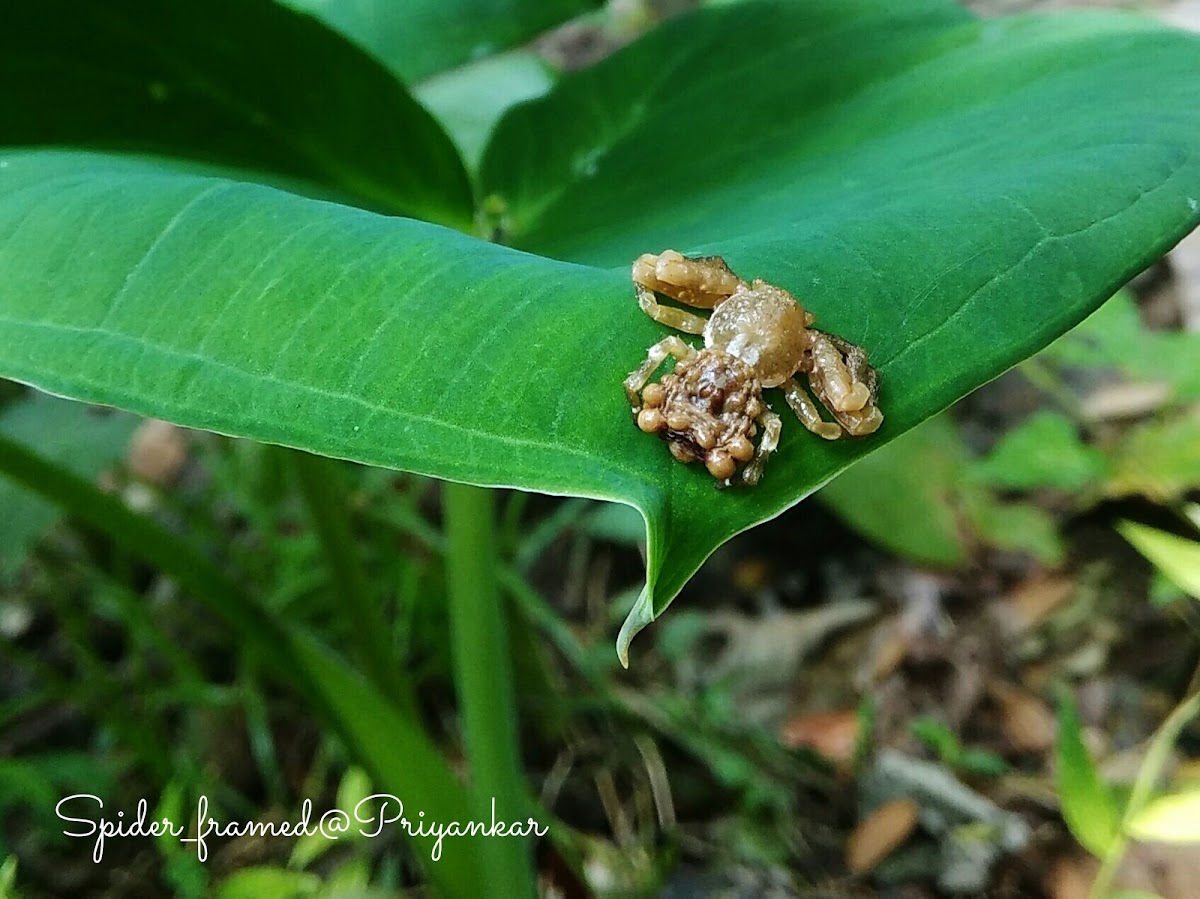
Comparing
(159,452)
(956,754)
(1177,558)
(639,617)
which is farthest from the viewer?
(159,452)

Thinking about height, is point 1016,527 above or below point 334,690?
below

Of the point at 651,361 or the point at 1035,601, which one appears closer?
the point at 651,361

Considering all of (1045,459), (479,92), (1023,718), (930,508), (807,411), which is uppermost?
(807,411)

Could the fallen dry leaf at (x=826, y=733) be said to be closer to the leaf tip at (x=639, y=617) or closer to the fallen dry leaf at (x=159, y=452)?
the leaf tip at (x=639, y=617)

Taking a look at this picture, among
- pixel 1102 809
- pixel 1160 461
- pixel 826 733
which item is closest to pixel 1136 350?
pixel 1160 461

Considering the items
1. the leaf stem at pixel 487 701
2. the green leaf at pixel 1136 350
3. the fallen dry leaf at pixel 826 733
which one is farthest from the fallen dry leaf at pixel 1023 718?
the leaf stem at pixel 487 701

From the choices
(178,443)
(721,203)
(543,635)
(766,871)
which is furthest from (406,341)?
(178,443)

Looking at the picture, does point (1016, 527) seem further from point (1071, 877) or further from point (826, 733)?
point (1071, 877)

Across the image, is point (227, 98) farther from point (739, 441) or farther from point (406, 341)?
point (739, 441)
